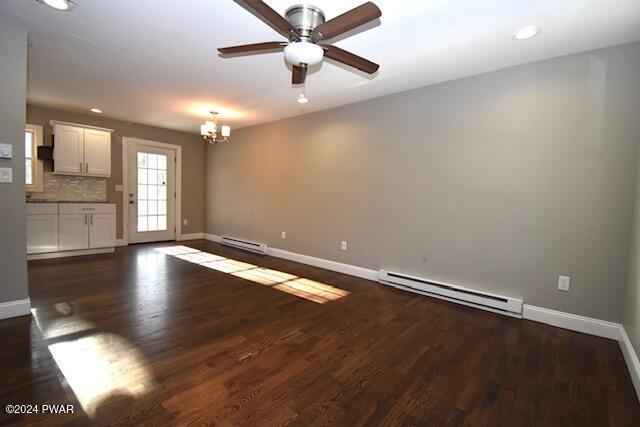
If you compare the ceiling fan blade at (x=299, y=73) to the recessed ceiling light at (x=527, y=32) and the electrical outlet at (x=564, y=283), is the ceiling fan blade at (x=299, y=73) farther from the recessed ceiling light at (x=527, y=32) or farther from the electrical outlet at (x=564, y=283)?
the electrical outlet at (x=564, y=283)

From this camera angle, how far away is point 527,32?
7.37ft

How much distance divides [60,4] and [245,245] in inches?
167

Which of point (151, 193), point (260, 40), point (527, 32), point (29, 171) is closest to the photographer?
point (527, 32)

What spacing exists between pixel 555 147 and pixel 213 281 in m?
4.01

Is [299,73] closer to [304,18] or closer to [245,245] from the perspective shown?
[304,18]

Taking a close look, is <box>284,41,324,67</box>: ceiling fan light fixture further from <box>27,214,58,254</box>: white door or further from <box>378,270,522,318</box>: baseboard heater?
<box>27,214,58,254</box>: white door

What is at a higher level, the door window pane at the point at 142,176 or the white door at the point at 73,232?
the door window pane at the point at 142,176

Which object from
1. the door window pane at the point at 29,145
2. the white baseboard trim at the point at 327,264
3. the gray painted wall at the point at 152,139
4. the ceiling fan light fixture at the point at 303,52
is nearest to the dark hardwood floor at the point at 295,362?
the white baseboard trim at the point at 327,264

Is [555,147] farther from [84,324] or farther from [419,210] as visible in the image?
[84,324]

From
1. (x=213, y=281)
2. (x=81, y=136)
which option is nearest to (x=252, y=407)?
(x=213, y=281)

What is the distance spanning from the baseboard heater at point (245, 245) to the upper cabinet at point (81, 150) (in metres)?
2.50

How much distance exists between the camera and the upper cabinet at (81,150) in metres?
4.73

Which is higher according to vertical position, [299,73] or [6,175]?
[299,73]

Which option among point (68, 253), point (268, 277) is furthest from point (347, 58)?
point (68, 253)
